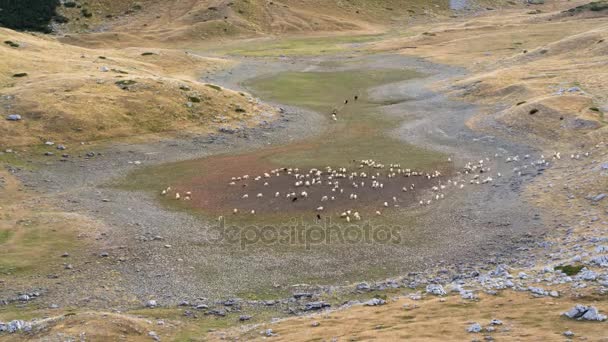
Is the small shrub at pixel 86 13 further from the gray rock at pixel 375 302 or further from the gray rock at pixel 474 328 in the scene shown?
the gray rock at pixel 474 328

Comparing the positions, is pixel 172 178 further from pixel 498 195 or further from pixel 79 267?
pixel 498 195

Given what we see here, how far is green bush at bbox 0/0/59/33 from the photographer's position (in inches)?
5448

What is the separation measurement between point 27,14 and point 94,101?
84.4 m

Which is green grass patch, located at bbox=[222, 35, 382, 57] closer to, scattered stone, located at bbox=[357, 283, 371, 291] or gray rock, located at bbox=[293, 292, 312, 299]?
scattered stone, located at bbox=[357, 283, 371, 291]

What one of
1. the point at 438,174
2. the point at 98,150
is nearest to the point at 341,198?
the point at 438,174

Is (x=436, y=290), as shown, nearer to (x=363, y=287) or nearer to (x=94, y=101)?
(x=363, y=287)

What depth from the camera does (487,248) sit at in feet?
138

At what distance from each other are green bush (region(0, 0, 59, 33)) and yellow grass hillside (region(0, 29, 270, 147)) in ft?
161

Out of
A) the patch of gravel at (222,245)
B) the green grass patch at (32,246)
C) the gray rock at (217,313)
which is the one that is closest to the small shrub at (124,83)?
the patch of gravel at (222,245)

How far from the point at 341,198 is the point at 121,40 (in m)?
100

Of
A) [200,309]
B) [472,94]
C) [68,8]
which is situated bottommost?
[200,309]

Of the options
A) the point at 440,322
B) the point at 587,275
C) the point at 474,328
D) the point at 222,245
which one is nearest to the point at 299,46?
the point at 222,245

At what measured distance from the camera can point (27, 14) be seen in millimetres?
142625

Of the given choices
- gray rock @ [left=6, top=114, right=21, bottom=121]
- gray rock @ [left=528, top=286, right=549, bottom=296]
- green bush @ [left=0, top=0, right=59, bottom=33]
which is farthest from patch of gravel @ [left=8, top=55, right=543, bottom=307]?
green bush @ [left=0, top=0, right=59, bottom=33]
